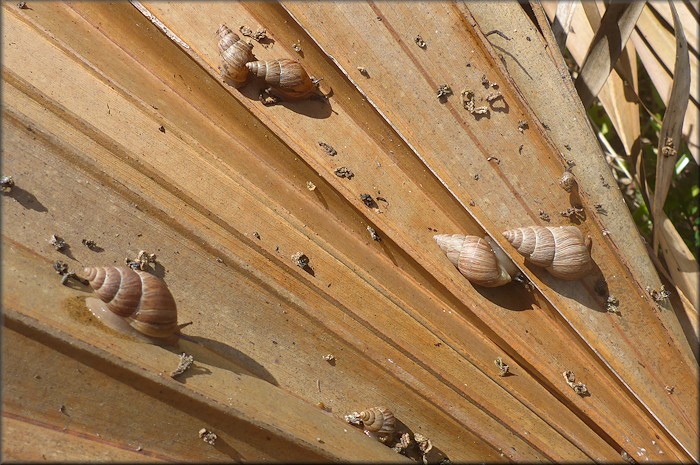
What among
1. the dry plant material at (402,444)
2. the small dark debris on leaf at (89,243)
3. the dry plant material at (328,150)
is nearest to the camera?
the small dark debris on leaf at (89,243)

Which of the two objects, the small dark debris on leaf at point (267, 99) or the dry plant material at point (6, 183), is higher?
the small dark debris on leaf at point (267, 99)

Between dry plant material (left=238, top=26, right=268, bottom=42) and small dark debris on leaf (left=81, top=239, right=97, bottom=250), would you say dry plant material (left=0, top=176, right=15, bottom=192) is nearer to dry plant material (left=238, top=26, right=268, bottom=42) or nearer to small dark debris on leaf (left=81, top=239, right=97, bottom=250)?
small dark debris on leaf (left=81, top=239, right=97, bottom=250)

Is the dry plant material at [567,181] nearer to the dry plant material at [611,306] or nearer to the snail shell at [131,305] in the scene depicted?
the dry plant material at [611,306]

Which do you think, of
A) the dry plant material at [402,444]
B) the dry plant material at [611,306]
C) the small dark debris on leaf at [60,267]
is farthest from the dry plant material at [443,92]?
the small dark debris on leaf at [60,267]

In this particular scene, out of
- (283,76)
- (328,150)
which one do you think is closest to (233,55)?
(283,76)

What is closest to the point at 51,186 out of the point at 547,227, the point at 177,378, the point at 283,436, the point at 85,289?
the point at 85,289
